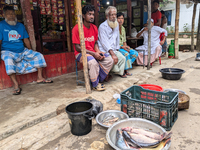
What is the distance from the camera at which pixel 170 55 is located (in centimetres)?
682

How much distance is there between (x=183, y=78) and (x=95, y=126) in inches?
124

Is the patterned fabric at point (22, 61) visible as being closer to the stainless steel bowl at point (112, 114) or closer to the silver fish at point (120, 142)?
the stainless steel bowl at point (112, 114)

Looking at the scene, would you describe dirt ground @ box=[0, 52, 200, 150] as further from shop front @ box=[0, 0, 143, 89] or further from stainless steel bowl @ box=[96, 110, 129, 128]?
shop front @ box=[0, 0, 143, 89]

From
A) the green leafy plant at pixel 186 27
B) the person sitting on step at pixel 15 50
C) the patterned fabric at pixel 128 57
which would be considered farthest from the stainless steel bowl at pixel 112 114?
the green leafy plant at pixel 186 27

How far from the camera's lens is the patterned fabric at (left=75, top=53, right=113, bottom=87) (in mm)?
3004

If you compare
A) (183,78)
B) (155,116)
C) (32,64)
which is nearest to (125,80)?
(183,78)

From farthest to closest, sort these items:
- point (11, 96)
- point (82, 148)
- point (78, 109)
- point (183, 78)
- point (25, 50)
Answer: point (183, 78) < point (25, 50) < point (11, 96) < point (78, 109) < point (82, 148)

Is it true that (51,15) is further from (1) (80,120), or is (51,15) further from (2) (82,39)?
(1) (80,120)

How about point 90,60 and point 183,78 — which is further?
point 183,78

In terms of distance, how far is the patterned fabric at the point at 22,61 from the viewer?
3.12 m

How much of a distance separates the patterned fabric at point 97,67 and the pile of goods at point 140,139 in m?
1.48

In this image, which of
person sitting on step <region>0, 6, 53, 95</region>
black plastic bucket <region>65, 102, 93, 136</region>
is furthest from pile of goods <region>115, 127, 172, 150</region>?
person sitting on step <region>0, 6, 53, 95</region>

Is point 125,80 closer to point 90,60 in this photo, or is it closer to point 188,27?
point 90,60

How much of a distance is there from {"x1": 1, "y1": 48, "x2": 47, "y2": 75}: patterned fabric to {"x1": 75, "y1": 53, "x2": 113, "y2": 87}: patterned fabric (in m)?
1.08
